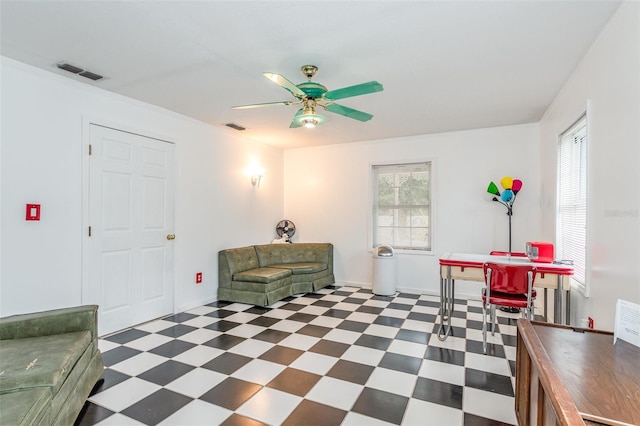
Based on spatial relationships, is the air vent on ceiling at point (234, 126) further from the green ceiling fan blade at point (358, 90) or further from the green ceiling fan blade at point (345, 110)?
the green ceiling fan blade at point (358, 90)

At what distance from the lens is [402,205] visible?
5301mm

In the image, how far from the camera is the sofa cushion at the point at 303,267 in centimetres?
488

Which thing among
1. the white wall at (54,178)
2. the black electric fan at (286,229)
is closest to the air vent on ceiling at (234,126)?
the white wall at (54,178)

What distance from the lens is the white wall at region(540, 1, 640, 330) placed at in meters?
1.81

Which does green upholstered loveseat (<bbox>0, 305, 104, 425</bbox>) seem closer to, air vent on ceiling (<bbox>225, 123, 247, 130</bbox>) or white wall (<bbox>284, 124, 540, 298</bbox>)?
air vent on ceiling (<bbox>225, 123, 247, 130</bbox>)

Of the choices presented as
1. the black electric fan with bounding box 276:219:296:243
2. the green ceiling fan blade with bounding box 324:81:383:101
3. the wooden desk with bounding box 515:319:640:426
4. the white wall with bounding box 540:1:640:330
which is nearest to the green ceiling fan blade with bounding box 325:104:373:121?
the green ceiling fan blade with bounding box 324:81:383:101

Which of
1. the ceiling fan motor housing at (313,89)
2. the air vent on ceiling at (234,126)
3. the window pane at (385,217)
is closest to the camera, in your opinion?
the ceiling fan motor housing at (313,89)

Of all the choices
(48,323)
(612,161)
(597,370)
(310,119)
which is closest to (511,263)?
(612,161)

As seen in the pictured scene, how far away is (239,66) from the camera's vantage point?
2693 millimetres

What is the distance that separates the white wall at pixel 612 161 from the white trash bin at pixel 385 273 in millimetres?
2413

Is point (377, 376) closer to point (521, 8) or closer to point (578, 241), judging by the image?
point (578, 241)

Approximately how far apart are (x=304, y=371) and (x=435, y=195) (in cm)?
344

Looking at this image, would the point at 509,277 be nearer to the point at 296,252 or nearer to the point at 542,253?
the point at 542,253

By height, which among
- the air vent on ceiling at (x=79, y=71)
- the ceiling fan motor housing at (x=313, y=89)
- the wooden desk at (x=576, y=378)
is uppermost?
the air vent on ceiling at (x=79, y=71)
